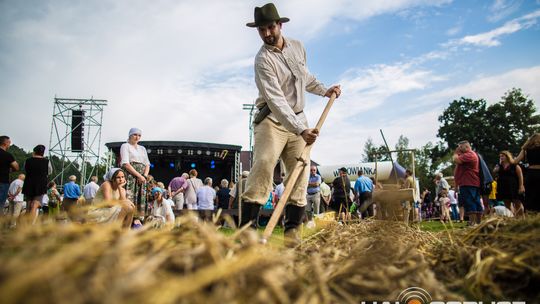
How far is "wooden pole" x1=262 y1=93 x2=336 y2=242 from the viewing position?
205 cm

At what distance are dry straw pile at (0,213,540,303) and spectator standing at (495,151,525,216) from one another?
20.4ft

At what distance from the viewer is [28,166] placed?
761cm

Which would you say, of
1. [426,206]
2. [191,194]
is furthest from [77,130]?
[426,206]

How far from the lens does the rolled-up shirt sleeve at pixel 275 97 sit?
3.03 meters

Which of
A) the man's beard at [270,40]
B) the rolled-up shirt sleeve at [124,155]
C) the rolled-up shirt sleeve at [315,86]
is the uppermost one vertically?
the man's beard at [270,40]

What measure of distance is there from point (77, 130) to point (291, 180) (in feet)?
91.2

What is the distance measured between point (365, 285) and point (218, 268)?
0.53 metres

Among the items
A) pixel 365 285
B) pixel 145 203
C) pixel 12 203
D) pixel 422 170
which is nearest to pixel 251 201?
pixel 365 285

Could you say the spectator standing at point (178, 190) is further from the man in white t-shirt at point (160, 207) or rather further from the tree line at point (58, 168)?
the tree line at point (58, 168)

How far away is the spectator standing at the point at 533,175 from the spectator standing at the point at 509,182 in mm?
1431

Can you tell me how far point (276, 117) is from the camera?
312 cm

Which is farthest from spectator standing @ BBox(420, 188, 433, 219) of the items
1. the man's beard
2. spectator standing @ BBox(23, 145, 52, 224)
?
the man's beard

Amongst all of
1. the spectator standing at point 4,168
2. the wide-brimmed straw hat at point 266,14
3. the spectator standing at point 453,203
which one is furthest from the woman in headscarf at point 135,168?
the spectator standing at point 453,203

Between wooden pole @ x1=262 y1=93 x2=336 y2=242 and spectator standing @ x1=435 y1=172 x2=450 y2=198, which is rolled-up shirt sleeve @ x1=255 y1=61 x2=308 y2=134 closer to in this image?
wooden pole @ x1=262 y1=93 x2=336 y2=242
